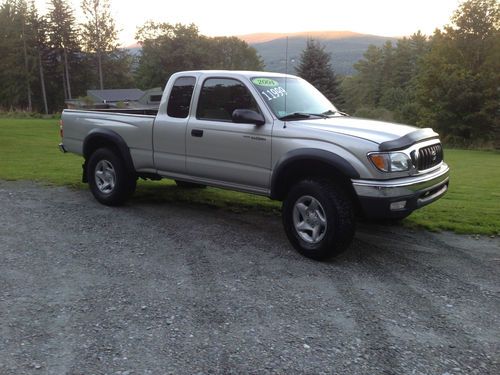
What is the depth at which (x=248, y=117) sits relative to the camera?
18.1ft

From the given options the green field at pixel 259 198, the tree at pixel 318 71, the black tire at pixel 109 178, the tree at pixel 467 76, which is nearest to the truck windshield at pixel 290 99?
the green field at pixel 259 198

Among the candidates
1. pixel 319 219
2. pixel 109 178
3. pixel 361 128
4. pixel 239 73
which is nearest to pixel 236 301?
pixel 319 219

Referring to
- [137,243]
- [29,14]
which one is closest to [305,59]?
[29,14]

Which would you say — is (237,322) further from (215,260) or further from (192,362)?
(215,260)

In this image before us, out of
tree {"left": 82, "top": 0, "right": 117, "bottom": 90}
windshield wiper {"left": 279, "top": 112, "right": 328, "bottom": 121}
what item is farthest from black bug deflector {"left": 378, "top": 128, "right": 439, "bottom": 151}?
tree {"left": 82, "top": 0, "right": 117, "bottom": 90}

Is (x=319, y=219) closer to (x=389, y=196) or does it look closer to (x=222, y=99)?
(x=389, y=196)

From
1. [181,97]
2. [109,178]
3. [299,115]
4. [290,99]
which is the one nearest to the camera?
[299,115]

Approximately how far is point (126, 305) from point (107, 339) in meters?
0.58

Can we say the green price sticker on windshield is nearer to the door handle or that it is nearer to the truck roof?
the truck roof

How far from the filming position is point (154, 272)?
16.0ft

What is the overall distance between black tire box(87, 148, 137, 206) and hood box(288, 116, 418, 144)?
3027mm

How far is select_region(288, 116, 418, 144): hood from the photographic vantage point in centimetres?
507

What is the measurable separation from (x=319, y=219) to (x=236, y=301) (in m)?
1.47

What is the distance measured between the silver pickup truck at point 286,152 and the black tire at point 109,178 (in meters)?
0.02
